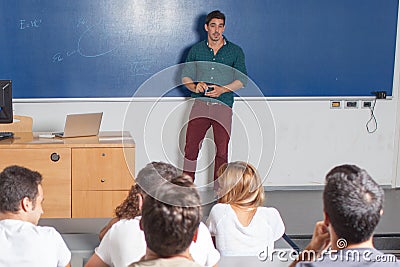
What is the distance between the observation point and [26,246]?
7.23 feet

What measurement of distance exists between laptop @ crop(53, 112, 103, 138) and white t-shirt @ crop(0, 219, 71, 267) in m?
2.25

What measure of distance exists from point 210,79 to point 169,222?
3.64 meters

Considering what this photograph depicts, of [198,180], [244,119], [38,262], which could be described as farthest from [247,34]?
[38,262]

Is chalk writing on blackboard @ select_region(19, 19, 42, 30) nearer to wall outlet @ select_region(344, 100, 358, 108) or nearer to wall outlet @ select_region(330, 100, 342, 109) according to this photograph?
wall outlet @ select_region(330, 100, 342, 109)

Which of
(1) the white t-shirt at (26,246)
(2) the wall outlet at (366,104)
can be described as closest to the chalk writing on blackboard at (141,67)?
(2) the wall outlet at (366,104)

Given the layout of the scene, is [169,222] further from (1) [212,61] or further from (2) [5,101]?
(1) [212,61]

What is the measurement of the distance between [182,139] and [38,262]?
11.5ft

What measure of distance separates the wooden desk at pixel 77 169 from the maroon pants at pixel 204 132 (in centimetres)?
101

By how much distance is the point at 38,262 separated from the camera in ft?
7.23

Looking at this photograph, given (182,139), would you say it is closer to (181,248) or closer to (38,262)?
(38,262)

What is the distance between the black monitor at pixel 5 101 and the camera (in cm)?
430

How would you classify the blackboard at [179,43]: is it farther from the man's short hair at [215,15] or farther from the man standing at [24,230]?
the man standing at [24,230]

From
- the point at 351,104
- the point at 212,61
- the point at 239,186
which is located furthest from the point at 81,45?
the point at 239,186

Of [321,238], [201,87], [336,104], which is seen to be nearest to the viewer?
[321,238]
